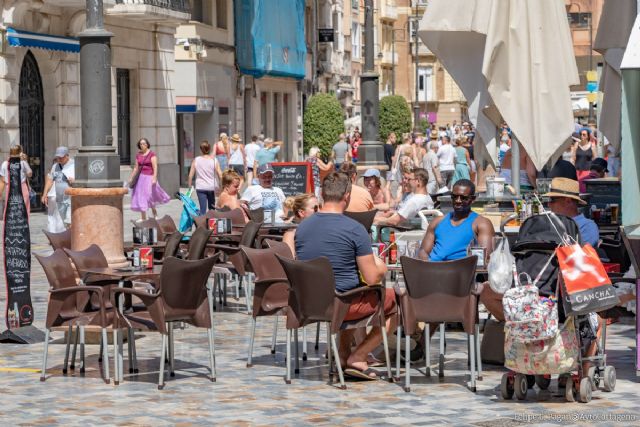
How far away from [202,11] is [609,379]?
37166 millimetres

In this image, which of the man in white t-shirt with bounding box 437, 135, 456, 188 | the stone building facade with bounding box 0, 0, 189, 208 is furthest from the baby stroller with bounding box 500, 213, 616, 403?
the man in white t-shirt with bounding box 437, 135, 456, 188

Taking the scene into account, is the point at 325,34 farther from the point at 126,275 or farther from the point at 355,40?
the point at 126,275

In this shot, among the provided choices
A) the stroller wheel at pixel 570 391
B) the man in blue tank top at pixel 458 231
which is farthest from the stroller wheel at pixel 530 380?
the man in blue tank top at pixel 458 231

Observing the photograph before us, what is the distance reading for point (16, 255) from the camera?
12.9 meters

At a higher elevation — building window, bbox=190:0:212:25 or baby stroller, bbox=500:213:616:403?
building window, bbox=190:0:212:25

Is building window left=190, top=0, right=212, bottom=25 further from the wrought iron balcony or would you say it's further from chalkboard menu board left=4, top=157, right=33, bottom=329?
chalkboard menu board left=4, top=157, right=33, bottom=329

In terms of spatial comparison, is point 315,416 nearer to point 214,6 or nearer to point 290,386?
point 290,386

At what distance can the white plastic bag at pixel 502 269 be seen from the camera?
952 centimetres

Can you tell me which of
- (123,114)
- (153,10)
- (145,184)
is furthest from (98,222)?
(123,114)

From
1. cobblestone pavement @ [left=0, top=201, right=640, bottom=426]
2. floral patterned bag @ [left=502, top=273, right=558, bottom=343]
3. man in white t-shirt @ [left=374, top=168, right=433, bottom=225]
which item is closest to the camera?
cobblestone pavement @ [left=0, top=201, right=640, bottom=426]

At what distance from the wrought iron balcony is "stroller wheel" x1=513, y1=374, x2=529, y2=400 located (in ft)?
82.5

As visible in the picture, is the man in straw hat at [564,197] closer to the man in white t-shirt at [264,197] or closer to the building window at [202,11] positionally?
the man in white t-shirt at [264,197]

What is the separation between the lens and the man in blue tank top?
10.9m

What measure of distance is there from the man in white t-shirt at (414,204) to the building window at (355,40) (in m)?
65.4
